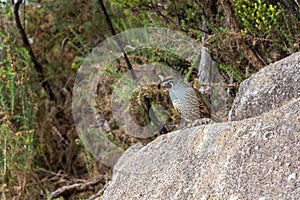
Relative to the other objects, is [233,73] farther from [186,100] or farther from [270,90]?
[270,90]

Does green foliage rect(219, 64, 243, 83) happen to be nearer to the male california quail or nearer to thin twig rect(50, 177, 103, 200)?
the male california quail

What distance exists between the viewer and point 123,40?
222 inches

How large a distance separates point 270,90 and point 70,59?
4293 mm

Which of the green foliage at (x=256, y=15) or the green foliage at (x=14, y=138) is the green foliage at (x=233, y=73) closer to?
the green foliage at (x=256, y=15)

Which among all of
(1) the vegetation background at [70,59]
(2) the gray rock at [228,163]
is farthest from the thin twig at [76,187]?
(2) the gray rock at [228,163]

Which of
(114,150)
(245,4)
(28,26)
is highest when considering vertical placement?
(28,26)

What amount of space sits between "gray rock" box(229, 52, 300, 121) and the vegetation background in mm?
795

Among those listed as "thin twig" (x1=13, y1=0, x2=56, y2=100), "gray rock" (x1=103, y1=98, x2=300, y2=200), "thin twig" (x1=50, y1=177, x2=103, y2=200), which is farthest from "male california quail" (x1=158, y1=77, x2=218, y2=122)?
"thin twig" (x1=13, y1=0, x2=56, y2=100)

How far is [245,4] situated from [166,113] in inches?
54.3

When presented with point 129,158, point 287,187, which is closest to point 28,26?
point 129,158

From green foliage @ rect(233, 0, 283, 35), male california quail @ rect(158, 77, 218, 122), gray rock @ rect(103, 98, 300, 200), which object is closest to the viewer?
gray rock @ rect(103, 98, 300, 200)

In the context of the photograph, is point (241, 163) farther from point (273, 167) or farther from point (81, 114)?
point (81, 114)

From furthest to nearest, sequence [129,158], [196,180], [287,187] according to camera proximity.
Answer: [129,158], [196,180], [287,187]

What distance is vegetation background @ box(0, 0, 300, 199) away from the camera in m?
3.76
